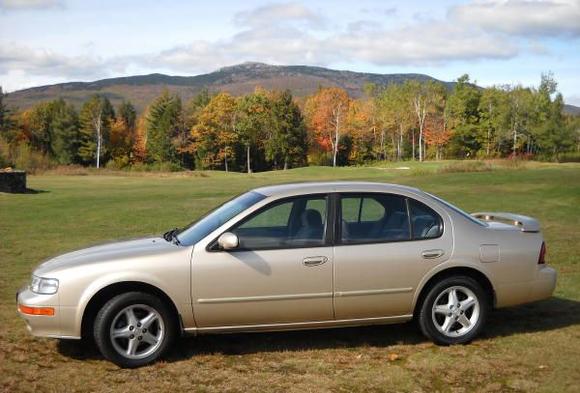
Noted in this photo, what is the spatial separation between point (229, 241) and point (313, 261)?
78 cm

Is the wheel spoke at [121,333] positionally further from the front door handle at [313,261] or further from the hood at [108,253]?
the front door handle at [313,261]

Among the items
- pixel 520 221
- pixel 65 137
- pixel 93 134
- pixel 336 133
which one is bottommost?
pixel 520 221

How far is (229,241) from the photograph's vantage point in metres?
5.67

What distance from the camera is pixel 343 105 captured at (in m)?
93.7

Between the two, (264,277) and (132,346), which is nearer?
(132,346)

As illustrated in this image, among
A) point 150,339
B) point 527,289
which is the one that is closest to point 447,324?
point 527,289

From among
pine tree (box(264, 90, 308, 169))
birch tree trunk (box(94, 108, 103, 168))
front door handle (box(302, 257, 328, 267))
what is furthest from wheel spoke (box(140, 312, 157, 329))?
birch tree trunk (box(94, 108, 103, 168))

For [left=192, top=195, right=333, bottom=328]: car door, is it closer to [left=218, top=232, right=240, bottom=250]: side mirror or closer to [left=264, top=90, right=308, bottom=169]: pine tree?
[left=218, top=232, right=240, bottom=250]: side mirror

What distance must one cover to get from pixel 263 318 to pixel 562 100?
311ft

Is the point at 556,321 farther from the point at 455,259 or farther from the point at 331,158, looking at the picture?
the point at 331,158

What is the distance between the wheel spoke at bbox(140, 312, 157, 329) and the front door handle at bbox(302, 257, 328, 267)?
4.56ft

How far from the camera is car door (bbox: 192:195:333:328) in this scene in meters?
5.73

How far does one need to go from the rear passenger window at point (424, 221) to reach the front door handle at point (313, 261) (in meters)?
0.95

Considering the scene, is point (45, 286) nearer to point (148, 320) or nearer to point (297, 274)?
point (148, 320)
